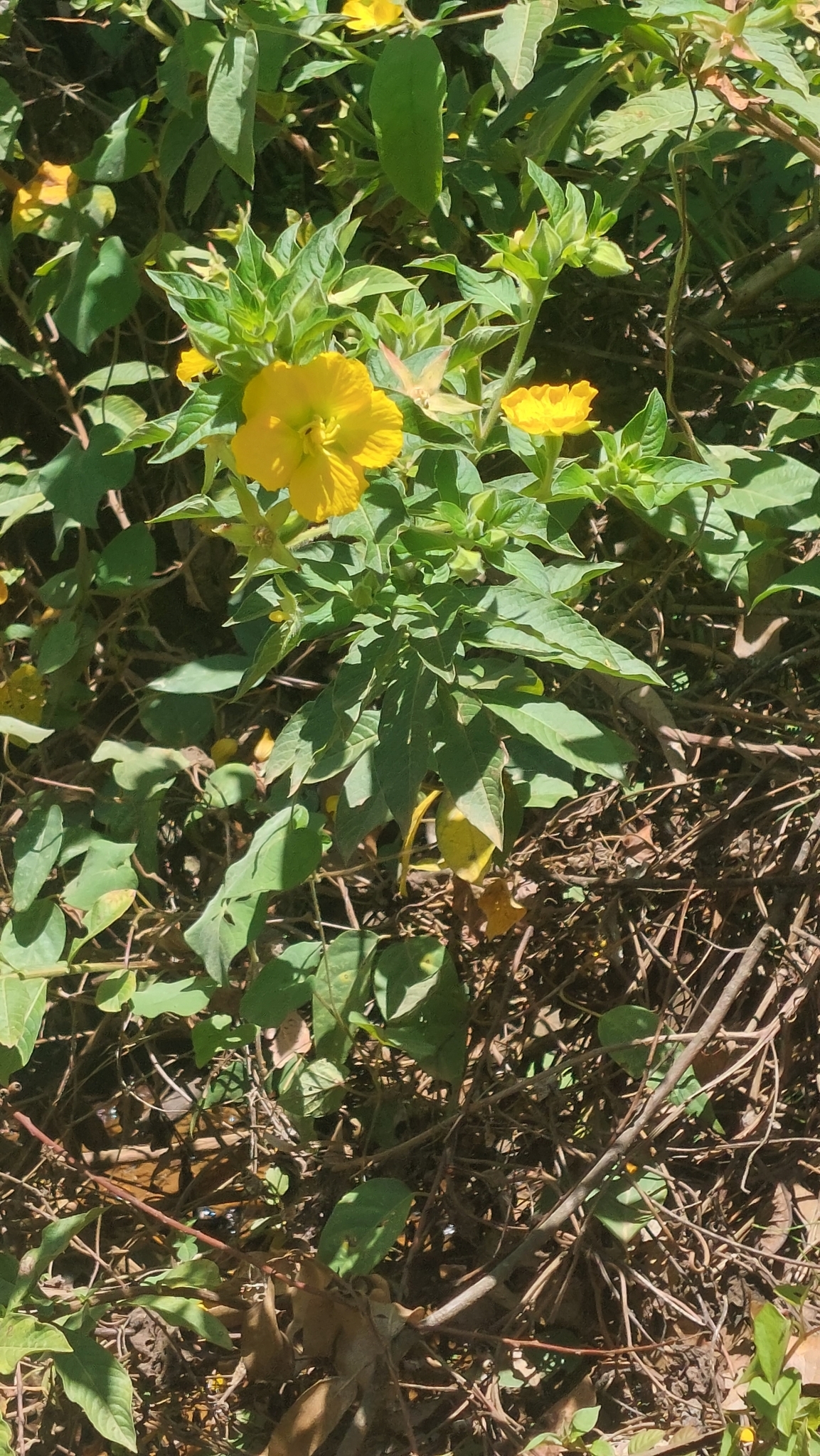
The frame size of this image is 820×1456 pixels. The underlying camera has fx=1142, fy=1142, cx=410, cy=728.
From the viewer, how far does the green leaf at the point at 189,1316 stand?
3.53ft

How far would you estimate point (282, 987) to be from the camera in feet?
3.54

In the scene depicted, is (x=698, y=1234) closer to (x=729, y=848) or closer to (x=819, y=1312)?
(x=819, y=1312)

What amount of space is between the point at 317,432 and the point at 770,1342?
0.88m

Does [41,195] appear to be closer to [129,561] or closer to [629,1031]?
[129,561]

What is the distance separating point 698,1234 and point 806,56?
116 centimetres

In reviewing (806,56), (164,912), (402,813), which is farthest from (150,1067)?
(806,56)

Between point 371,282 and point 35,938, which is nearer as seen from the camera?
point 371,282

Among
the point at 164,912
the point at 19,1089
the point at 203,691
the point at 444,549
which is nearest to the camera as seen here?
the point at 444,549

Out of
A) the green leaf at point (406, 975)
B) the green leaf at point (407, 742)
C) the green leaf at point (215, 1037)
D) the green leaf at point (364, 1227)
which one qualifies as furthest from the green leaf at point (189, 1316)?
the green leaf at point (407, 742)

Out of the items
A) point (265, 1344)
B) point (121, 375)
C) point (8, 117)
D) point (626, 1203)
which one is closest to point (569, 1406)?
point (626, 1203)

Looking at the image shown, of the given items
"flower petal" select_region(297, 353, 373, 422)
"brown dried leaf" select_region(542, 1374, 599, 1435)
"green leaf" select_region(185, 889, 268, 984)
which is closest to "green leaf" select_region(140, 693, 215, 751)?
"green leaf" select_region(185, 889, 268, 984)

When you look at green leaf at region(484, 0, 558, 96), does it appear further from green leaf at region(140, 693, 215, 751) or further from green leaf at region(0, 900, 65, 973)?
green leaf at region(0, 900, 65, 973)

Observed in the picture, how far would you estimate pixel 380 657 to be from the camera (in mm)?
854

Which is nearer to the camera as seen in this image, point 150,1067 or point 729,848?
point 729,848
